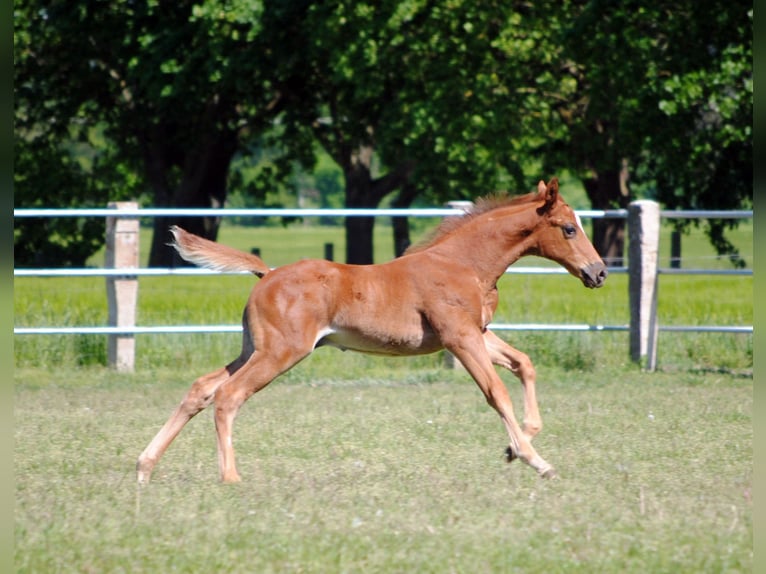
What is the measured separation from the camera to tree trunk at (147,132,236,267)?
26.8 metres

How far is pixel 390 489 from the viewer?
22.6 feet

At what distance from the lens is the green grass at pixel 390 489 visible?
17.8ft

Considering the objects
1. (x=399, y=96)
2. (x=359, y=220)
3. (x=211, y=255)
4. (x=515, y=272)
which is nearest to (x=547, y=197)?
(x=211, y=255)

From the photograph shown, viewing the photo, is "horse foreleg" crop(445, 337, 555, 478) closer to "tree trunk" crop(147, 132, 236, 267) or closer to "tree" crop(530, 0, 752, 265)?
"tree" crop(530, 0, 752, 265)

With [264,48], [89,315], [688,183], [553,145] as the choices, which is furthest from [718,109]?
[89,315]

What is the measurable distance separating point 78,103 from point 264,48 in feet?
20.2

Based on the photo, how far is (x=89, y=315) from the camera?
13969mm

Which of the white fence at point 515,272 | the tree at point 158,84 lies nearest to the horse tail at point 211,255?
the white fence at point 515,272

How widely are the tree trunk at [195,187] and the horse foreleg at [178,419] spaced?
18.5m

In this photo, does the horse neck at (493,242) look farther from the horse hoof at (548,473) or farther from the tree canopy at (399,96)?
the tree canopy at (399,96)

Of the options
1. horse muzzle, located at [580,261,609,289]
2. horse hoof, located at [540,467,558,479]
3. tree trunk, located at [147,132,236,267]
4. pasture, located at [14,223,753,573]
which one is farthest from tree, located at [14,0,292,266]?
horse hoof, located at [540,467,558,479]

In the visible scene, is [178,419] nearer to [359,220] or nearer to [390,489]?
[390,489]

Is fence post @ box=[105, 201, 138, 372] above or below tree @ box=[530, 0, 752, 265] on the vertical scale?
below

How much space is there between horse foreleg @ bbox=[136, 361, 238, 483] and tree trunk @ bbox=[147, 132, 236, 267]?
18.5 meters
